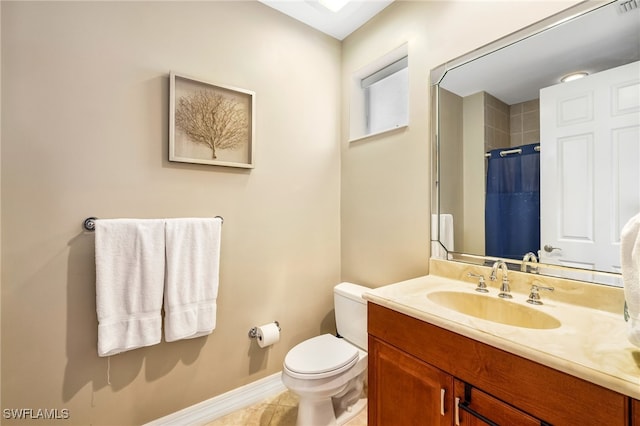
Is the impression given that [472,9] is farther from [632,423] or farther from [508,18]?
[632,423]

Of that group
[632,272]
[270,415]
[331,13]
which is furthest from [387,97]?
[270,415]

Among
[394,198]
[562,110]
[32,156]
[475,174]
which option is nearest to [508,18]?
[562,110]

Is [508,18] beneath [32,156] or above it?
above

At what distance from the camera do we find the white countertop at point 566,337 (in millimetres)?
630

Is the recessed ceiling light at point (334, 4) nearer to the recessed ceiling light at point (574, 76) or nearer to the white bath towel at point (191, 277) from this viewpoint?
the recessed ceiling light at point (574, 76)

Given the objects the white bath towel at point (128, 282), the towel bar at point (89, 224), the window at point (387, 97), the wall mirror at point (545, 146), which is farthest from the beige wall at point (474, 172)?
the towel bar at point (89, 224)

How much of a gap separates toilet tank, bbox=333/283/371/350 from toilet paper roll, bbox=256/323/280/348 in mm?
432

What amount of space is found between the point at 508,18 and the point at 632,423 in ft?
4.99

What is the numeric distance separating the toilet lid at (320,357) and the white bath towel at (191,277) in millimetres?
499

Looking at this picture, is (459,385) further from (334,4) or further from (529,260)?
(334,4)

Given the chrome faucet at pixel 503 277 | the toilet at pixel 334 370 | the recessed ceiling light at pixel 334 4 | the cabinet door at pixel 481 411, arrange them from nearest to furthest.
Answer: the cabinet door at pixel 481 411 → the chrome faucet at pixel 503 277 → the toilet at pixel 334 370 → the recessed ceiling light at pixel 334 4

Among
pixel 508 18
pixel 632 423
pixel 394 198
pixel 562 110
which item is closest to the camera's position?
pixel 632 423

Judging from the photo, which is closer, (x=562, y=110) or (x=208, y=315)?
(x=562, y=110)

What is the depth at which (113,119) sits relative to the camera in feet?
4.39
